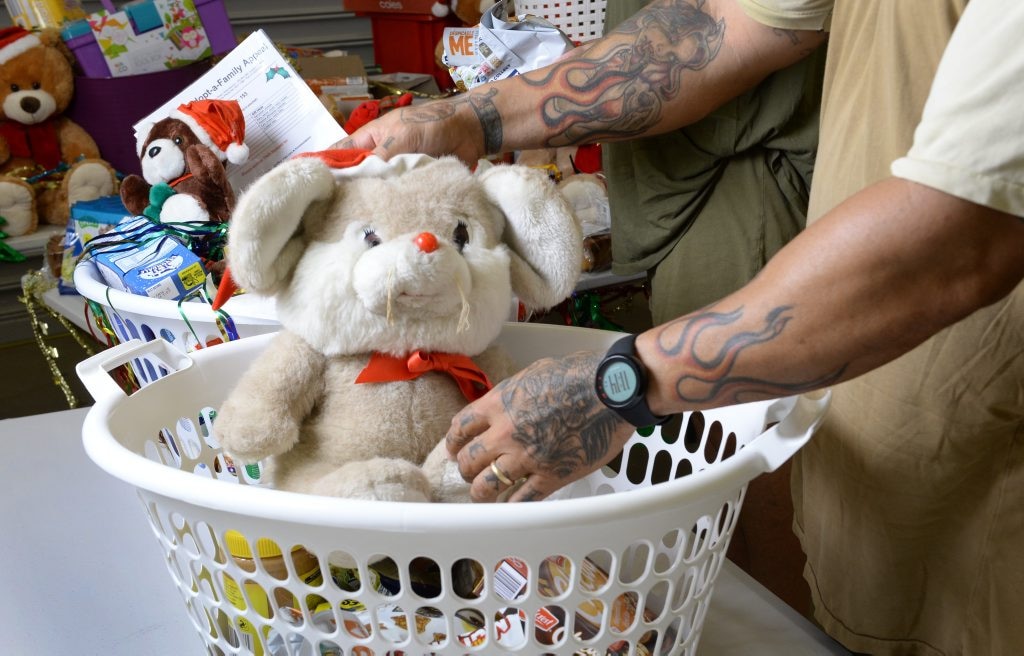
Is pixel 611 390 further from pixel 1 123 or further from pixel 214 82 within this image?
pixel 1 123

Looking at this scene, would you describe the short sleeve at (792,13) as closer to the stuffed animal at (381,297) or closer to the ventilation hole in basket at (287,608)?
the stuffed animal at (381,297)

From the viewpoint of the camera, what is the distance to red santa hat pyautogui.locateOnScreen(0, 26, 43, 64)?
5.87 feet

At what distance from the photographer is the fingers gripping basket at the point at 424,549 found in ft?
1.57

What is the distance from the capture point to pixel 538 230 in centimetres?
83

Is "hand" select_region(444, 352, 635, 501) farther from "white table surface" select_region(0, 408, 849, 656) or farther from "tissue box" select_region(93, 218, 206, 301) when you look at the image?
"tissue box" select_region(93, 218, 206, 301)

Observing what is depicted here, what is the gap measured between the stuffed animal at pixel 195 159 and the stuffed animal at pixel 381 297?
445 millimetres

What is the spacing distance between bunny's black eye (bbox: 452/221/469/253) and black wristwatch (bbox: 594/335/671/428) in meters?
0.26

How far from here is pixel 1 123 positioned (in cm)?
193

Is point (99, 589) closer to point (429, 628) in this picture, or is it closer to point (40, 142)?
point (429, 628)

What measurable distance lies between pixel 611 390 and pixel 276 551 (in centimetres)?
29

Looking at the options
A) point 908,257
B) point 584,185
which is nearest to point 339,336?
point 908,257

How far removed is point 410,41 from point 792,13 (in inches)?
68.9

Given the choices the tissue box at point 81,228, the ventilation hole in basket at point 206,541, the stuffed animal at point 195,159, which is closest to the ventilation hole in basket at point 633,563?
the ventilation hole in basket at point 206,541

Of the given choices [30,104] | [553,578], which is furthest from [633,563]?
[30,104]
